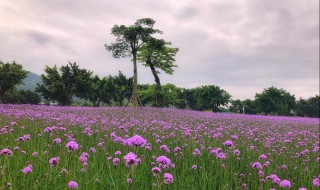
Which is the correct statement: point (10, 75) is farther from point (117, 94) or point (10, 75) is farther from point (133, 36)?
point (117, 94)

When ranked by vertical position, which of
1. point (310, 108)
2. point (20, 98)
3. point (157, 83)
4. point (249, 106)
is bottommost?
point (20, 98)

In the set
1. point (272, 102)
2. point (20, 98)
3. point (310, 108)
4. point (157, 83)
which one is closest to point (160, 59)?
point (157, 83)

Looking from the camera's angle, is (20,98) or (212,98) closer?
(20,98)

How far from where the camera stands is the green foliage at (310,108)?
75.7m

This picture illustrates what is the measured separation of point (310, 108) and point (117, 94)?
45631mm

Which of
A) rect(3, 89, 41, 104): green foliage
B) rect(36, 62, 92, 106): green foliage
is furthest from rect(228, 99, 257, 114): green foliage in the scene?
rect(3, 89, 41, 104): green foliage

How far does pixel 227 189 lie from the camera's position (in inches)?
178

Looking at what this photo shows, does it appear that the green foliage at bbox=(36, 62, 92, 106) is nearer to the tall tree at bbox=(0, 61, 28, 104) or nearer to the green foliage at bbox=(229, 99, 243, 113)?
the tall tree at bbox=(0, 61, 28, 104)

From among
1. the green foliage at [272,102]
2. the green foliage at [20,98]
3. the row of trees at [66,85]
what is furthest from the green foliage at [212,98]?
the green foliage at [20,98]

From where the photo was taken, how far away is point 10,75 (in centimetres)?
3459

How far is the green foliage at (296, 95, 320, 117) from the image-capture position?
75.7 m

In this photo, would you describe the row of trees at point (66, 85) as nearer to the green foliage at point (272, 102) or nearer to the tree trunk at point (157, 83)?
the tree trunk at point (157, 83)

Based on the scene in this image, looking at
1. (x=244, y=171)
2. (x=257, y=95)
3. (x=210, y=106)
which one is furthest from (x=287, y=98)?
(x=244, y=171)

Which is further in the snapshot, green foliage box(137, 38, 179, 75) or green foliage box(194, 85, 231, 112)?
green foliage box(194, 85, 231, 112)
